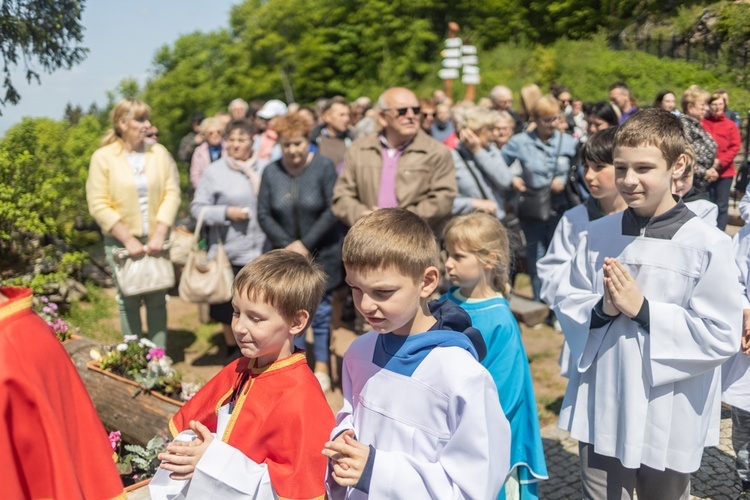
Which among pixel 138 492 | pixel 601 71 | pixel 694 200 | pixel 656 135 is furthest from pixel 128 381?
pixel 601 71

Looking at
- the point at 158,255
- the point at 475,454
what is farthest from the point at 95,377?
the point at 475,454

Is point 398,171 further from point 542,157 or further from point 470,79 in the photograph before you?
point 470,79

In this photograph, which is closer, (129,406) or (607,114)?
(129,406)

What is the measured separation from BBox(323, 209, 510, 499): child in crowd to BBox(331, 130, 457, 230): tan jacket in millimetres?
2710

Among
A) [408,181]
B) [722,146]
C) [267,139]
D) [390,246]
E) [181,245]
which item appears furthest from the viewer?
[267,139]

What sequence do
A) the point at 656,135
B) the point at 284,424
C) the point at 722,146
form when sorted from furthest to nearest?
the point at 722,146 → the point at 656,135 → the point at 284,424

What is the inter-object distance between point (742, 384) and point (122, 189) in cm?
421

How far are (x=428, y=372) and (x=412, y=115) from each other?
312 centimetres

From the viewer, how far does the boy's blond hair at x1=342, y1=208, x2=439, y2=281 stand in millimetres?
2166

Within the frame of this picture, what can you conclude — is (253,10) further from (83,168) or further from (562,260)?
(562,260)

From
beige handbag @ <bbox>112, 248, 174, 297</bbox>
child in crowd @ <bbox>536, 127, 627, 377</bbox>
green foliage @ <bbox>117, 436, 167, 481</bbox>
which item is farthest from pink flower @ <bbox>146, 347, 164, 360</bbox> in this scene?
child in crowd @ <bbox>536, 127, 627, 377</bbox>

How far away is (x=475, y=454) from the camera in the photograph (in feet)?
6.55

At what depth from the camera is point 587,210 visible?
3.88 metres

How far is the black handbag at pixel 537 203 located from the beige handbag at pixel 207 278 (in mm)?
2639
